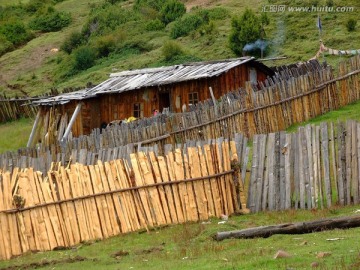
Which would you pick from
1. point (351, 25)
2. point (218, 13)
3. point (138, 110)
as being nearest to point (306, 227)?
point (138, 110)

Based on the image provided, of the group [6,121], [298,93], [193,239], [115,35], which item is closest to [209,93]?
[298,93]

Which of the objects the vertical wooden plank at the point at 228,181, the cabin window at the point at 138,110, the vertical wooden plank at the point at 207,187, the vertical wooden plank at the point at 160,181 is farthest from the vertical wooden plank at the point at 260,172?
the cabin window at the point at 138,110

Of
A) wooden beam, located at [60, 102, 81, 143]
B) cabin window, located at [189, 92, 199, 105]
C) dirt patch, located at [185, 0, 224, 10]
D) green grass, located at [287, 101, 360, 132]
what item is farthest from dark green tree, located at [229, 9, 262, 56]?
green grass, located at [287, 101, 360, 132]

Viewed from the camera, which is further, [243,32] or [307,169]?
[243,32]

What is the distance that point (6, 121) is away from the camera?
44156 mm

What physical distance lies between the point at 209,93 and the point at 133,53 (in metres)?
21.7

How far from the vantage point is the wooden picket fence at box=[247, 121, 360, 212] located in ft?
48.1

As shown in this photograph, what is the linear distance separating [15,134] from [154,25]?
21788 millimetres

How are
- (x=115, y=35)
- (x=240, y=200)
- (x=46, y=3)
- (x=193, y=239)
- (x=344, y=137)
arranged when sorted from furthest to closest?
(x=46, y=3), (x=115, y=35), (x=240, y=200), (x=344, y=137), (x=193, y=239)

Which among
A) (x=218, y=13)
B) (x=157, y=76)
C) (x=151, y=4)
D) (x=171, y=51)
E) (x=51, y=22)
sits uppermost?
Result: (x=51, y=22)

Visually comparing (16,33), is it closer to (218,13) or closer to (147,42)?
(147,42)

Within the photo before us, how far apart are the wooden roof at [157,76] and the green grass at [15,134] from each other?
2.22m

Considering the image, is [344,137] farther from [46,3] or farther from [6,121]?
[46,3]

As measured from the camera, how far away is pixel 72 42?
61.8 metres
